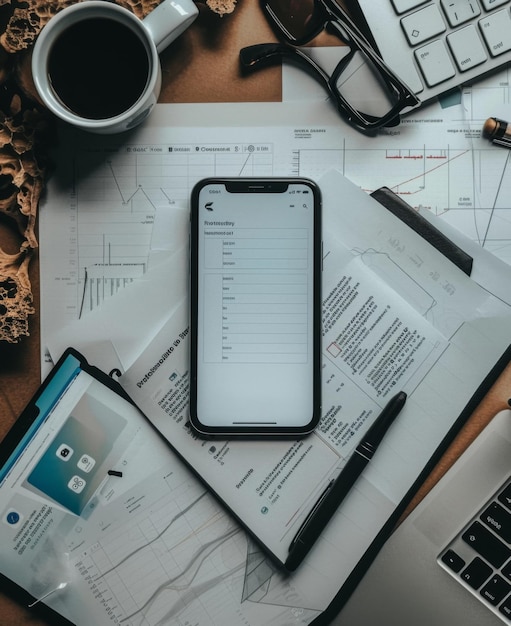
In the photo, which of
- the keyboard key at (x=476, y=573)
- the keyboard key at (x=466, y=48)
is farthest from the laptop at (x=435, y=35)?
the keyboard key at (x=476, y=573)

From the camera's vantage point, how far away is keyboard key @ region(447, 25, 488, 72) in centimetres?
51

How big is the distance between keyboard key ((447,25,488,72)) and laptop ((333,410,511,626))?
310 mm

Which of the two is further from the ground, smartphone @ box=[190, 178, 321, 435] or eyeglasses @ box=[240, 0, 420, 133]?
eyeglasses @ box=[240, 0, 420, 133]

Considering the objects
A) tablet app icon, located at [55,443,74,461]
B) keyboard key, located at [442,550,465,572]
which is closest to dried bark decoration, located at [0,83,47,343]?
tablet app icon, located at [55,443,74,461]

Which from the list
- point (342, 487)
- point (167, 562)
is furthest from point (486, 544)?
point (167, 562)

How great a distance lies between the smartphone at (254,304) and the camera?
0.53 metres

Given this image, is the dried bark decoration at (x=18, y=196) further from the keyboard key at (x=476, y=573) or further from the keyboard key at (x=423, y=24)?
the keyboard key at (x=476, y=573)

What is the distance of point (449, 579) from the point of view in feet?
1.60

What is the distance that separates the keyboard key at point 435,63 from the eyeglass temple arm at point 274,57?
0.09m

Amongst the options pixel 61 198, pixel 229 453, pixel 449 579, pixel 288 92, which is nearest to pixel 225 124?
pixel 288 92

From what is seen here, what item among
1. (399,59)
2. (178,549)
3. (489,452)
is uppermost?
(399,59)

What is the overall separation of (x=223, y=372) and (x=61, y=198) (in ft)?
0.73

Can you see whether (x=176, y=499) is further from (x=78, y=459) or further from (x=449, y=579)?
(x=449, y=579)

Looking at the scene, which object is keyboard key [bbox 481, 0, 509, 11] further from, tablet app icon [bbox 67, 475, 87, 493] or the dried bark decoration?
tablet app icon [bbox 67, 475, 87, 493]
